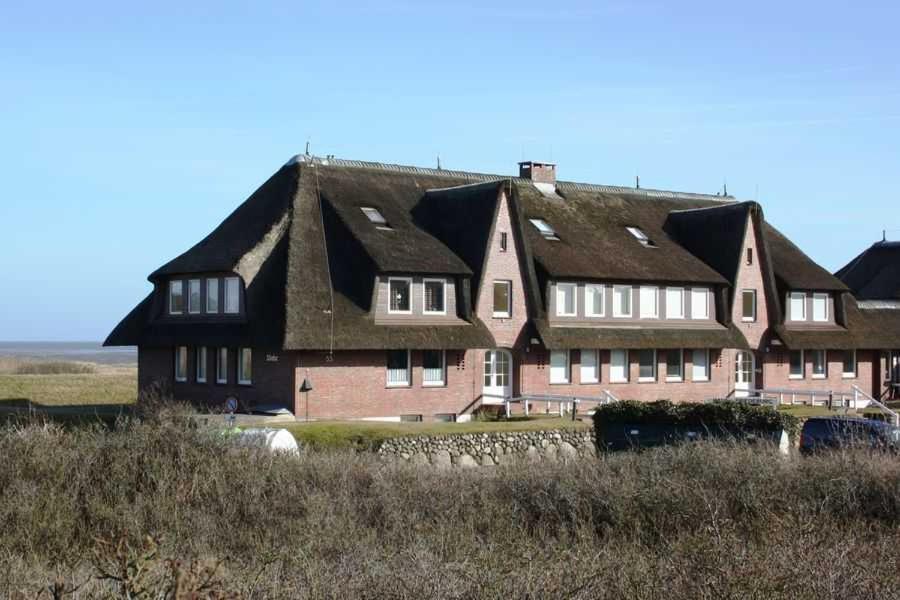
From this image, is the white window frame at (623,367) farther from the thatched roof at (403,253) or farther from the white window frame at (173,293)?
the white window frame at (173,293)

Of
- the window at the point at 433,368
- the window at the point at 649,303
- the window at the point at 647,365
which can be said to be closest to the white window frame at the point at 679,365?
the window at the point at 647,365

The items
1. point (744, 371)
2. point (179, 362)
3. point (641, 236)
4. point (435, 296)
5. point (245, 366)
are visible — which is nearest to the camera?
point (245, 366)

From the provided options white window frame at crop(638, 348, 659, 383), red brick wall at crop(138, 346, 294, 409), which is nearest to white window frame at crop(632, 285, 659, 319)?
white window frame at crop(638, 348, 659, 383)

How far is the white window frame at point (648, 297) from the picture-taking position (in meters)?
43.5

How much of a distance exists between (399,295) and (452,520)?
20894 mm

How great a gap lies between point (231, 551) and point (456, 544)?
301 centimetres

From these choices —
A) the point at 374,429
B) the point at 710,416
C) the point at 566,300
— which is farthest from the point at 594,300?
the point at 710,416

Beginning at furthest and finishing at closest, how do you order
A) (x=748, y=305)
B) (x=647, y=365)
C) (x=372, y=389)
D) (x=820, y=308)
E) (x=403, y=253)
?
(x=820, y=308), (x=748, y=305), (x=647, y=365), (x=403, y=253), (x=372, y=389)

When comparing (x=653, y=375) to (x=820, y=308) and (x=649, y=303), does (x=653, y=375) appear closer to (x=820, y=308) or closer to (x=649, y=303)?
(x=649, y=303)

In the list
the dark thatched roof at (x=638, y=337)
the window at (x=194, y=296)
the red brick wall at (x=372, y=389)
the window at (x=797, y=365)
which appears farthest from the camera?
the window at (x=797, y=365)

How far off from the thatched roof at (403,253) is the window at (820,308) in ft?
2.42

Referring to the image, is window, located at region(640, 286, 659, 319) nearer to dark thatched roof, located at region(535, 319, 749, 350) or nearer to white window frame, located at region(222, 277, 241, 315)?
dark thatched roof, located at region(535, 319, 749, 350)

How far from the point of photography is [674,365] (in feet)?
147

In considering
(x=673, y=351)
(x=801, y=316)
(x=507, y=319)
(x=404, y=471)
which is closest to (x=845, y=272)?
(x=801, y=316)
